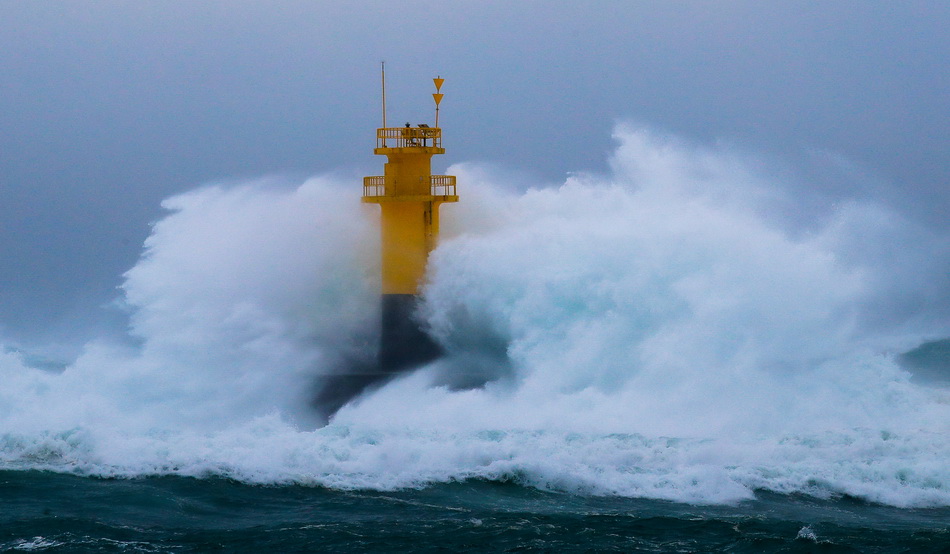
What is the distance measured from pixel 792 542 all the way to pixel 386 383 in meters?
8.57

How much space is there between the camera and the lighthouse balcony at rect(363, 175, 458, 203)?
19734 millimetres

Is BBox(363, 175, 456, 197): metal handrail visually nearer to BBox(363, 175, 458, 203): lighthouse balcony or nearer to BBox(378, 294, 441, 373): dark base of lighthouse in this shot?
BBox(363, 175, 458, 203): lighthouse balcony

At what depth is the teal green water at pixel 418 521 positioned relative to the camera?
12297 millimetres

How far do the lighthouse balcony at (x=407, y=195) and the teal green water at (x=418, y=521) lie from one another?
6.62m

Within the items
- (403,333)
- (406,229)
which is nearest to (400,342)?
(403,333)

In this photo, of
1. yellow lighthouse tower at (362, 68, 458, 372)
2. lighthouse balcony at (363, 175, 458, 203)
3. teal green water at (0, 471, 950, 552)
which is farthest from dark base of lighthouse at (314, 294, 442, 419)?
teal green water at (0, 471, 950, 552)

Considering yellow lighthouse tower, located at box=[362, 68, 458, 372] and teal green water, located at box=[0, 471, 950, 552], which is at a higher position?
yellow lighthouse tower, located at box=[362, 68, 458, 372]

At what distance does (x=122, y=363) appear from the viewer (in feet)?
64.2

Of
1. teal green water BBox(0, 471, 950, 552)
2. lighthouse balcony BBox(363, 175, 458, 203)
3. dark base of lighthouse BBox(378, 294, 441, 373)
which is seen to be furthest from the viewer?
dark base of lighthouse BBox(378, 294, 441, 373)

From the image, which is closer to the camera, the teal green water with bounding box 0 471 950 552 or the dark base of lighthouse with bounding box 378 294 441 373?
the teal green water with bounding box 0 471 950 552

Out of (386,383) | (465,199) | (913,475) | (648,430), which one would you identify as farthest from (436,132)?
(913,475)

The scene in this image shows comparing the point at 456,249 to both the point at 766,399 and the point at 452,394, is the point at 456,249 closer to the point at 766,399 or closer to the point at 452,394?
the point at 452,394

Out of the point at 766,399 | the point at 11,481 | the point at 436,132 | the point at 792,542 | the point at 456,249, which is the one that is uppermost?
the point at 436,132

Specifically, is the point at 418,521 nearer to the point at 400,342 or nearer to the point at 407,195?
the point at 400,342
